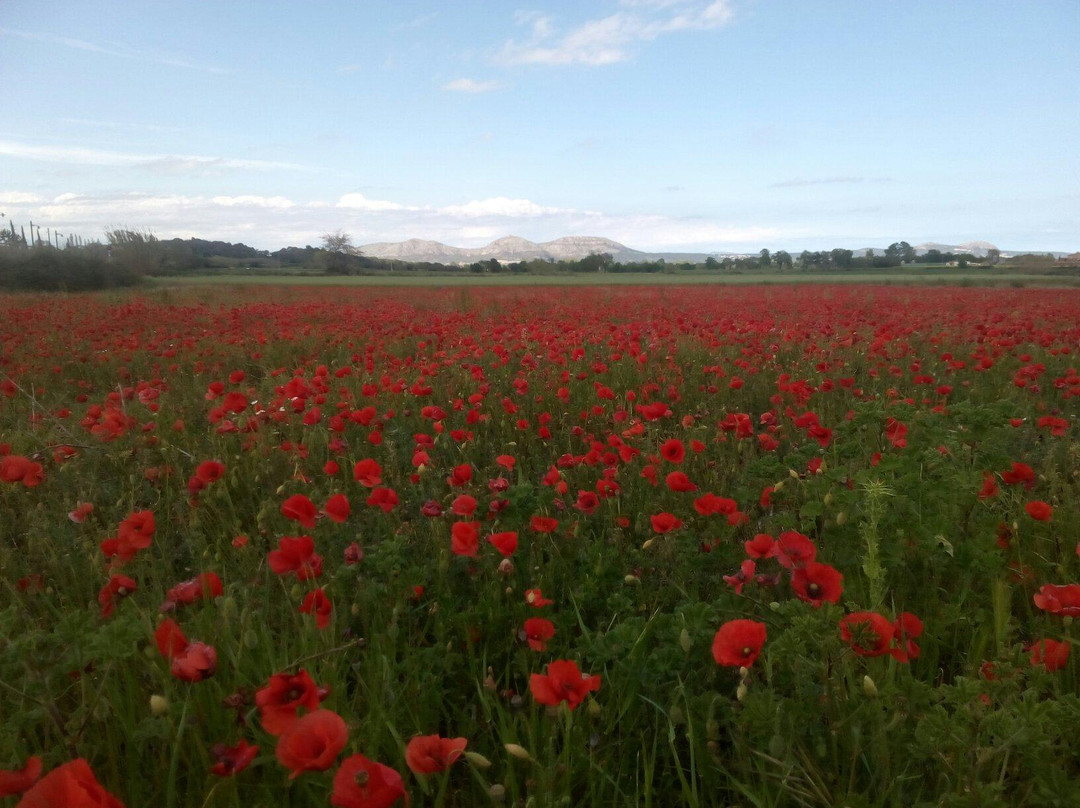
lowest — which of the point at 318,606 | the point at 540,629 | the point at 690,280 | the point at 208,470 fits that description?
the point at 540,629

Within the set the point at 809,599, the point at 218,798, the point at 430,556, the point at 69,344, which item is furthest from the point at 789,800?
the point at 69,344

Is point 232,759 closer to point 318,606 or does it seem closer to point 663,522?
point 318,606

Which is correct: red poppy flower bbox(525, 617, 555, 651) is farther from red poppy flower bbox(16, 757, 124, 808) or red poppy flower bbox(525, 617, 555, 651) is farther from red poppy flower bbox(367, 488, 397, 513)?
red poppy flower bbox(16, 757, 124, 808)

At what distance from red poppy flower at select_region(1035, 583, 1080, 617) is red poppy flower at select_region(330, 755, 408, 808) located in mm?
1427

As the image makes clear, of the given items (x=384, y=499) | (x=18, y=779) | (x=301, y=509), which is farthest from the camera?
(x=384, y=499)

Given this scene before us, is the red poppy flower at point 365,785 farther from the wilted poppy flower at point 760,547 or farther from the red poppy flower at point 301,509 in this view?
the wilted poppy flower at point 760,547

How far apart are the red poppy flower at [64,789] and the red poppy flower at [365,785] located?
0.28m

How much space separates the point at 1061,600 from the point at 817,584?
611 mm

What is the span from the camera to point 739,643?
1.24 meters

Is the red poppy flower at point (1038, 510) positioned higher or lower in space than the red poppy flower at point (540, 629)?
higher

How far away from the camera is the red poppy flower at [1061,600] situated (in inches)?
58.1

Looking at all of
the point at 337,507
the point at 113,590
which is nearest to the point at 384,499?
the point at 337,507

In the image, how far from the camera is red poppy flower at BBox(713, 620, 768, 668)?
1.22m

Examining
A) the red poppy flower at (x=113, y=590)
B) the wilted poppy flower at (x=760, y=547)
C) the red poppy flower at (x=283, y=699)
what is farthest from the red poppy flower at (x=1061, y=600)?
the red poppy flower at (x=113, y=590)
